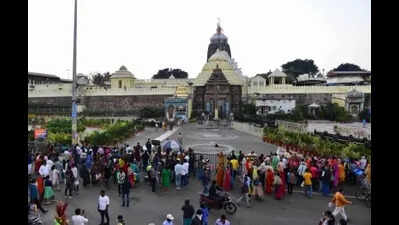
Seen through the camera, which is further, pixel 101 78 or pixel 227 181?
pixel 101 78

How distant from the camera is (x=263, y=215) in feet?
29.1

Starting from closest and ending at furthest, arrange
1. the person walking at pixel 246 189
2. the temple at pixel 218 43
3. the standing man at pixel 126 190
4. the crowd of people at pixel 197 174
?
the standing man at pixel 126 190, the person walking at pixel 246 189, the crowd of people at pixel 197 174, the temple at pixel 218 43

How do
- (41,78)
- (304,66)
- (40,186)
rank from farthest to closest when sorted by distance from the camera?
(304,66) < (41,78) < (40,186)

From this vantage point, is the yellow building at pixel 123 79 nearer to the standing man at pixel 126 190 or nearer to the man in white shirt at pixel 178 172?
the man in white shirt at pixel 178 172

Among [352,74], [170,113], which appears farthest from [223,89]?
[352,74]

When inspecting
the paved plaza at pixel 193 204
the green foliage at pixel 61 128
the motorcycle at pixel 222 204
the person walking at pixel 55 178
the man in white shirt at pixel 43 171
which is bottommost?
the paved plaza at pixel 193 204

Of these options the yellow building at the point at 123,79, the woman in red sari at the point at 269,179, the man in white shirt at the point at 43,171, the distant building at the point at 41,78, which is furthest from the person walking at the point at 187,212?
the distant building at the point at 41,78

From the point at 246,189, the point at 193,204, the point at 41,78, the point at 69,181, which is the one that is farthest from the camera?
the point at 41,78

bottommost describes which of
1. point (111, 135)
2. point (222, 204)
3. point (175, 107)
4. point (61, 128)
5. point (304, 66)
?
point (222, 204)

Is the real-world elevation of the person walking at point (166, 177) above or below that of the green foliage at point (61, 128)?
below

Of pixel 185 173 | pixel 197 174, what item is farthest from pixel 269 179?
pixel 197 174

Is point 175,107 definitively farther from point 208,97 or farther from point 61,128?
point 61,128

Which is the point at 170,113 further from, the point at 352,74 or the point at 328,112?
the point at 352,74
